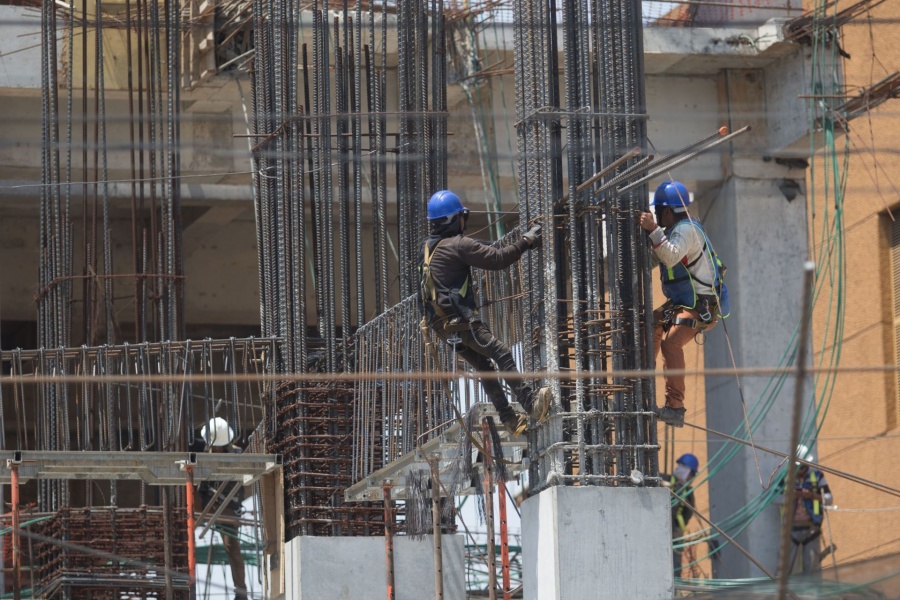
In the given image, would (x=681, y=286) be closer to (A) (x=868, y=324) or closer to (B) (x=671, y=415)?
(B) (x=671, y=415)

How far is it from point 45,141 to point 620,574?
10.6 m

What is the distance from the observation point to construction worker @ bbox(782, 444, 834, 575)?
1873 centimetres

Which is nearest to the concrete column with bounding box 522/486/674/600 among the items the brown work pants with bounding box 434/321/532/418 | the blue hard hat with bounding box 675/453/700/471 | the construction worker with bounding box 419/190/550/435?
the construction worker with bounding box 419/190/550/435

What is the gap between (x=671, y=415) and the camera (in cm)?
1199

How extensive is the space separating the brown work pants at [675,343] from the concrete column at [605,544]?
1000 mm

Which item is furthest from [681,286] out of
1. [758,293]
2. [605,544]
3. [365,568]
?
[758,293]

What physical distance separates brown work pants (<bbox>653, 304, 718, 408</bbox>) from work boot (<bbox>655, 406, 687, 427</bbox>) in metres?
0.06

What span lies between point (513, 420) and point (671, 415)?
3.79 ft

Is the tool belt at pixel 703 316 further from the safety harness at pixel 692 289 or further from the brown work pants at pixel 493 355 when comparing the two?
the brown work pants at pixel 493 355

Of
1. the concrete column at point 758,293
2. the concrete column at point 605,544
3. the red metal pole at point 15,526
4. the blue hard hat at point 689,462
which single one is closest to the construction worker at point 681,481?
the blue hard hat at point 689,462

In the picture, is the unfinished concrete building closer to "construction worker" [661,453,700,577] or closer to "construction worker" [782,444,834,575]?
"construction worker" [661,453,700,577]

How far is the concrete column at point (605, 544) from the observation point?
11031 millimetres

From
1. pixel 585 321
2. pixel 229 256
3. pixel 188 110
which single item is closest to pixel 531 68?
pixel 585 321

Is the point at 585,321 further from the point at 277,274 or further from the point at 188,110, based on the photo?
the point at 188,110
